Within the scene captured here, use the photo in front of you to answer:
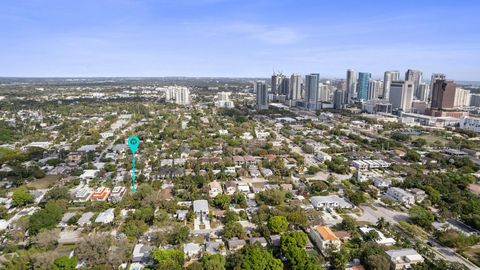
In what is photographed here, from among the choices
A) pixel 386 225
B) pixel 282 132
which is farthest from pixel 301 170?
pixel 282 132

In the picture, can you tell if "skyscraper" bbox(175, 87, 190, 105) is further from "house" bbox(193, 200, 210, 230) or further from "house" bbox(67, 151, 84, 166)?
"house" bbox(193, 200, 210, 230)

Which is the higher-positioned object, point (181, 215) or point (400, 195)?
point (400, 195)

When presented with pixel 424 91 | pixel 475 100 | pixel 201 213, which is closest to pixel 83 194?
pixel 201 213

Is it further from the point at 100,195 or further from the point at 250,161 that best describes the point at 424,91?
the point at 100,195

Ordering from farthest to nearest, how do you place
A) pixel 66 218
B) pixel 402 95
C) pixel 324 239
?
pixel 402 95, pixel 66 218, pixel 324 239

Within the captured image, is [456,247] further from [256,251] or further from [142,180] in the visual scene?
[142,180]

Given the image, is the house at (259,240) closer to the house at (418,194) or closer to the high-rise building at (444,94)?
the house at (418,194)
